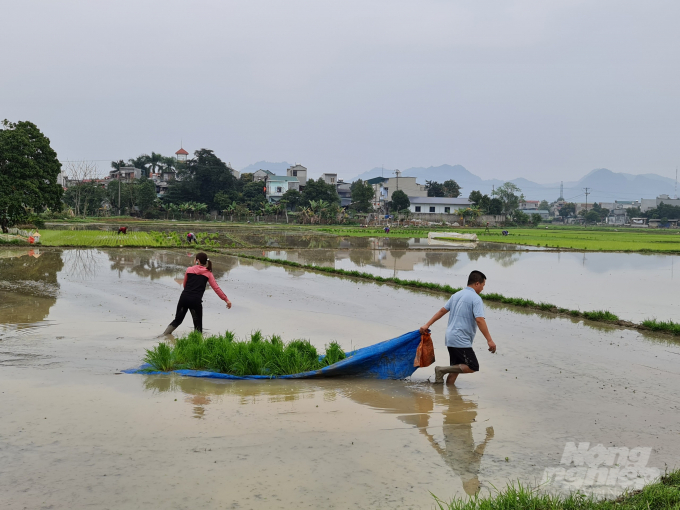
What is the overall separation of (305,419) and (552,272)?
1758 centimetres

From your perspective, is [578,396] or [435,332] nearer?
[578,396]

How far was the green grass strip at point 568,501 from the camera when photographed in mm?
3578

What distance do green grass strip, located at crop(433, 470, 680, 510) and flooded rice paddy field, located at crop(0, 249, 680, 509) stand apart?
0.97 feet

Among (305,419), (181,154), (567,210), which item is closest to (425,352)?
(305,419)

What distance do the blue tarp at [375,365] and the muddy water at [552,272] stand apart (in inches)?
276

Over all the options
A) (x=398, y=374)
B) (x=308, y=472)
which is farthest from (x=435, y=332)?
(x=308, y=472)

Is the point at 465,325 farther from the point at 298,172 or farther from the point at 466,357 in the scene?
the point at 298,172

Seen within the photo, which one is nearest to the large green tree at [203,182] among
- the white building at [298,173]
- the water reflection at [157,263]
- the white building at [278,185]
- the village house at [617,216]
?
the white building at [278,185]

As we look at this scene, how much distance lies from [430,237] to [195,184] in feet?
150

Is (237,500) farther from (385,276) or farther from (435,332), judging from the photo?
(385,276)

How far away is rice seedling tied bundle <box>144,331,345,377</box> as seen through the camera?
6.89m

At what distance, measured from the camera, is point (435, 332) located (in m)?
10.0

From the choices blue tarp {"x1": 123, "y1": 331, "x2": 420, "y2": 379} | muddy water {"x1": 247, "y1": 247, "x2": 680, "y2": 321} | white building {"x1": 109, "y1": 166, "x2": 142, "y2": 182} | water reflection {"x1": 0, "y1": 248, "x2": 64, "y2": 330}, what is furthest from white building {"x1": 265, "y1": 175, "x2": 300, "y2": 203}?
blue tarp {"x1": 123, "y1": 331, "x2": 420, "y2": 379}

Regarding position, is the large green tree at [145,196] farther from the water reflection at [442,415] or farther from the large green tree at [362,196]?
the water reflection at [442,415]
